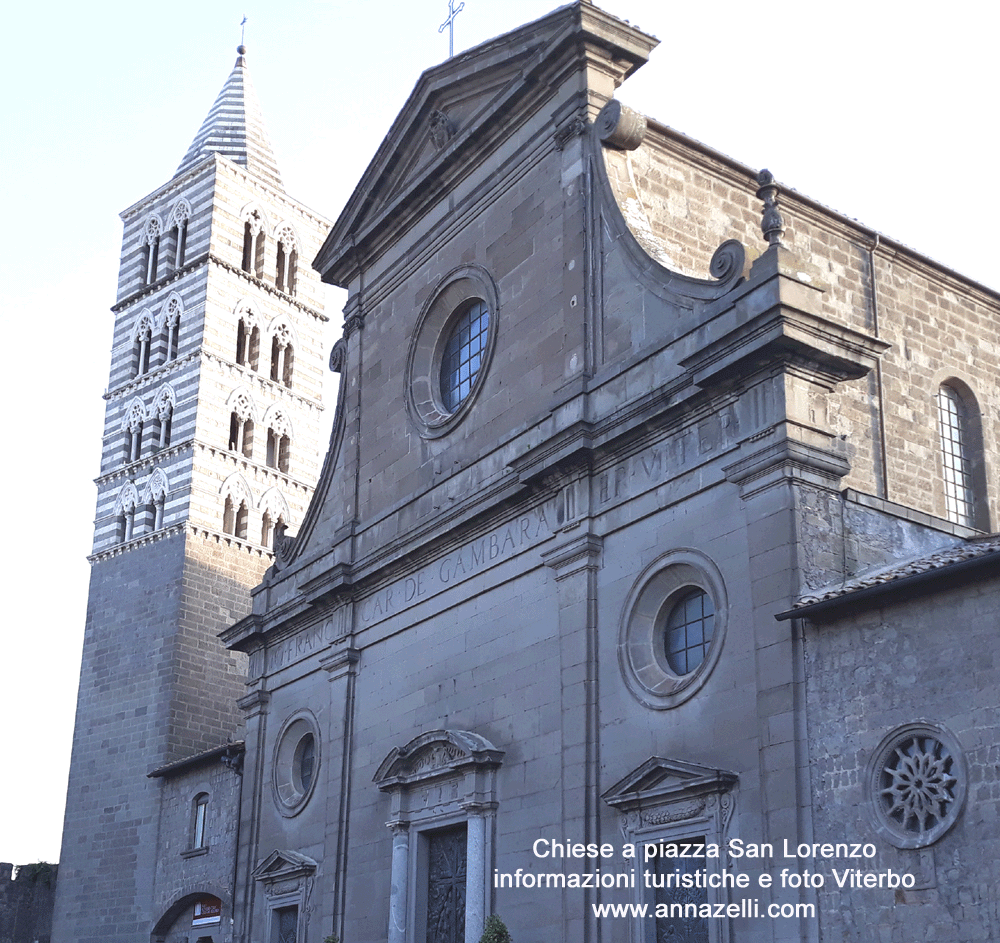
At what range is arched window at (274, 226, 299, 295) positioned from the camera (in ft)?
143

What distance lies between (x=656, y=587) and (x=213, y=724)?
22.4 m

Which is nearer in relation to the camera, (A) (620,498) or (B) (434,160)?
(A) (620,498)

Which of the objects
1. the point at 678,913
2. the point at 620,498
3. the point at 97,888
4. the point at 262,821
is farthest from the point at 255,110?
the point at 678,913

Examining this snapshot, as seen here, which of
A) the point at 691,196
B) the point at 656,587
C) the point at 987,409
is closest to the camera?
the point at 656,587

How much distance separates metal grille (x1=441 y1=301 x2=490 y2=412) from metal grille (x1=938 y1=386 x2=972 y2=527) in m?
7.12

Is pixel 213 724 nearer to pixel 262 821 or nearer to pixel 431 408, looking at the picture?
pixel 262 821

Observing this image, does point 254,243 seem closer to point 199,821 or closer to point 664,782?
point 199,821

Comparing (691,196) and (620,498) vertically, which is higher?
(691,196)

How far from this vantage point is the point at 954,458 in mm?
21047

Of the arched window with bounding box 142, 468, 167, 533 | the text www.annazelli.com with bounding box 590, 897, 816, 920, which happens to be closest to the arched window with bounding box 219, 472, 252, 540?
the arched window with bounding box 142, 468, 167, 533

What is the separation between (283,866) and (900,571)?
13.3m

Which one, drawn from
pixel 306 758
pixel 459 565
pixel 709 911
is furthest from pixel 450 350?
pixel 709 911

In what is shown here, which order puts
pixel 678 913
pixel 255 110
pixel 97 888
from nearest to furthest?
1. pixel 678 913
2. pixel 97 888
3. pixel 255 110

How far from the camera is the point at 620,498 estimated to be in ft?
54.8
